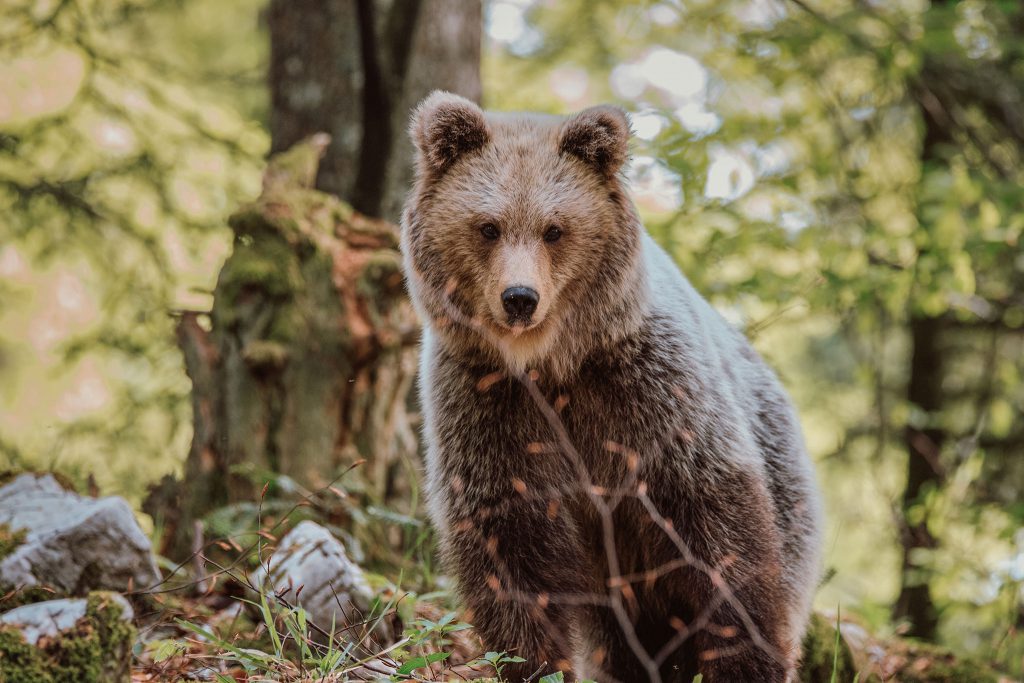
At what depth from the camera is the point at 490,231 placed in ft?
12.8

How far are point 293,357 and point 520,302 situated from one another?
92.4 inches

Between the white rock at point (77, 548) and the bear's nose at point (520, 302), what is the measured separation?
182cm

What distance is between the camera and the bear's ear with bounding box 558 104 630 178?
13.1ft

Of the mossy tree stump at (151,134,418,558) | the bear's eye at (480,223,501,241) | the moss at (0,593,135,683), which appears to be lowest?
the moss at (0,593,135,683)

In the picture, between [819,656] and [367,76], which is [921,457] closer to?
[819,656]

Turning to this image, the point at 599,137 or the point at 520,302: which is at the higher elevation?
the point at 599,137

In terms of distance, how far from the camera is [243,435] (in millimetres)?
5516

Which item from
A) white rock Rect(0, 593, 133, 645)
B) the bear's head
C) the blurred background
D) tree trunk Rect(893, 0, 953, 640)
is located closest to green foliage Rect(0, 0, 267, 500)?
the blurred background

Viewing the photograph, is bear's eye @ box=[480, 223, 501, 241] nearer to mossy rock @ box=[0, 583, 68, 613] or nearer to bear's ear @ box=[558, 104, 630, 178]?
bear's ear @ box=[558, 104, 630, 178]

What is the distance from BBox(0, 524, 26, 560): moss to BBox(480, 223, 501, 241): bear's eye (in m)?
2.22

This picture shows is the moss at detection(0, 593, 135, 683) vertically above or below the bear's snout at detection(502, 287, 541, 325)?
below

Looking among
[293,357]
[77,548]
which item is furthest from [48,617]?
[293,357]

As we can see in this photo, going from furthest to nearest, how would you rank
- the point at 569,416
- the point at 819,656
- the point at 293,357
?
1. the point at 293,357
2. the point at 819,656
3. the point at 569,416

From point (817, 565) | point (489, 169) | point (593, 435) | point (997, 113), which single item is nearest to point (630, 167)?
point (489, 169)
